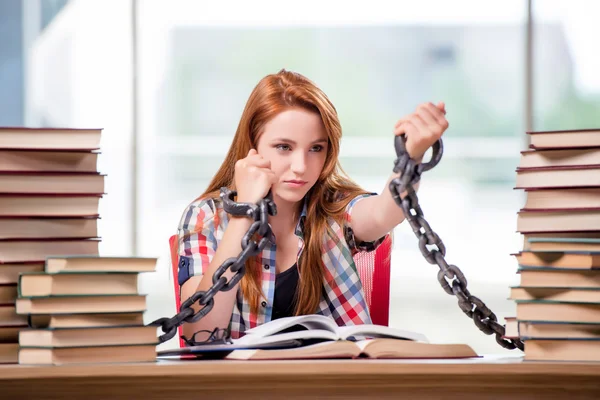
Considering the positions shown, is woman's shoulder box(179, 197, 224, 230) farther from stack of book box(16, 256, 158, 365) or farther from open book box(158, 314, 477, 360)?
stack of book box(16, 256, 158, 365)

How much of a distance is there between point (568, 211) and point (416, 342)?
12.3 inches

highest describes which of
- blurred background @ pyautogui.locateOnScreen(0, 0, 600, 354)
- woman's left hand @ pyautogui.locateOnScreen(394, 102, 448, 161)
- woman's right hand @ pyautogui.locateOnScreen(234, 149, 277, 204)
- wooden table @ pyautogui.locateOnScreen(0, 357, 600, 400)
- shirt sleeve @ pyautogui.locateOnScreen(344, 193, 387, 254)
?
blurred background @ pyautogui.locateOnScreen(0, 0, 600, 354)

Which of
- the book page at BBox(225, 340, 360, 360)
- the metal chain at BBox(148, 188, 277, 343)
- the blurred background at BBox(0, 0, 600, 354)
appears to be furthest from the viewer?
the blurred background at BBox(0, 0, 600, 354)

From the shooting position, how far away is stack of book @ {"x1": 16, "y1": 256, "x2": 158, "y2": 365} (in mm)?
1245

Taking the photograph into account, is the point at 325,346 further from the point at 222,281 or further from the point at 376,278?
the point at 376,278

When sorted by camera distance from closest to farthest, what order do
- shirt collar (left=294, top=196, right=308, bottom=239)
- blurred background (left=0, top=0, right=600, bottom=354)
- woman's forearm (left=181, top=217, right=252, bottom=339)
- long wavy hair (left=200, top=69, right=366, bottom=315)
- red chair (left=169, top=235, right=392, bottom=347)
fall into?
1. woman's forearm (left=181, top=217, right=252, bottom=339)
2. long wavy hair (left=200, top=69, right=366, bottom=315)
3. shirt collar (left=294, top=196, right=308, bottom=239)
4. red chair (left=169, top=235, right=392, bottom=347)
5. blurred background (left=0, top=0, right=600, bottom=354)

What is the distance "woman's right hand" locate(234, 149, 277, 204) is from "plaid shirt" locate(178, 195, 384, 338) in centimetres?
28

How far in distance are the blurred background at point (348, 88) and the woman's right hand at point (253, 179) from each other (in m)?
3.88

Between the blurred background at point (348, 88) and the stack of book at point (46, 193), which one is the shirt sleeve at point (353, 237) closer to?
the stack of book at point (46, 193)

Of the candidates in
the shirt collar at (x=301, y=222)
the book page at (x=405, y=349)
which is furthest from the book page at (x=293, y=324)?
the shirt collar at (x=301, y=222)

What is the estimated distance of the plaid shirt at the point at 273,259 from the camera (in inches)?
77.4

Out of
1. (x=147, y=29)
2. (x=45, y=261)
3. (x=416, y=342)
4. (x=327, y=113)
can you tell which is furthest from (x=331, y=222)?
(x=147, y=29)

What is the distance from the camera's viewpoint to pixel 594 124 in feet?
21.1

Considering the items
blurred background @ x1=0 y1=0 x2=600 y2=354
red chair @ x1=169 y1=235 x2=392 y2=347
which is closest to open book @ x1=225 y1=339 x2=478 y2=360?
red chair @ x1=169 y1=235 x2=392 y2=347
